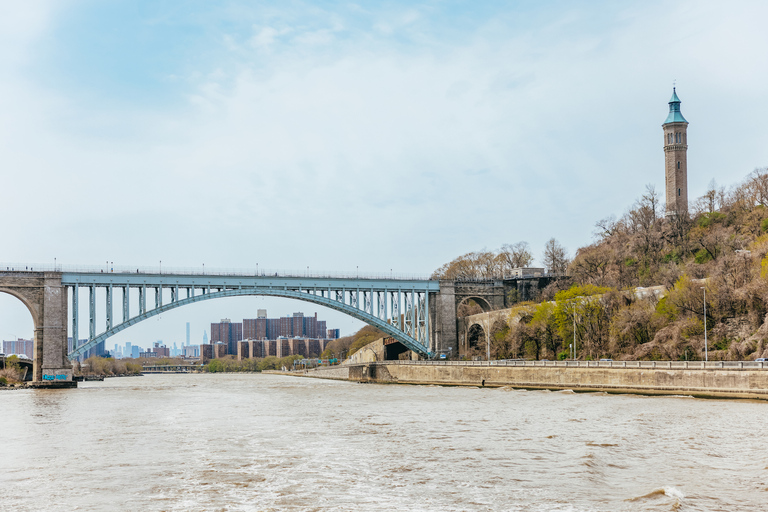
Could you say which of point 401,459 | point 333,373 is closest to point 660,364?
point 401,459

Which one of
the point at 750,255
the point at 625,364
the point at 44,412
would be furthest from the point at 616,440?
the point at 750,255

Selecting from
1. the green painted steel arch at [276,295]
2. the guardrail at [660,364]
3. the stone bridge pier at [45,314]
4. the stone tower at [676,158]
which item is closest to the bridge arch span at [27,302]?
the stone bridge pier at [45,314]

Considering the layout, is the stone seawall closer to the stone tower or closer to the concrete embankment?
the concrete embankment

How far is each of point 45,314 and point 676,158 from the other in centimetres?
6993

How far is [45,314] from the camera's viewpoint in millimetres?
63312

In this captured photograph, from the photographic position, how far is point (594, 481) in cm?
1703

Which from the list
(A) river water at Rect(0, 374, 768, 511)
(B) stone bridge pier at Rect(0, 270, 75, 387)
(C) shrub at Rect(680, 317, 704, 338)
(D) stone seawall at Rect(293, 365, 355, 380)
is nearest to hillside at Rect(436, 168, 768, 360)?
(C) shrub at Rect(680, 317, 704, 338)

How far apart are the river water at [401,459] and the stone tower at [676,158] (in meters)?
58.3

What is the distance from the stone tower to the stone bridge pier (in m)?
66.0

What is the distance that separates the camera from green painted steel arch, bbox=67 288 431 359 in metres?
64.9

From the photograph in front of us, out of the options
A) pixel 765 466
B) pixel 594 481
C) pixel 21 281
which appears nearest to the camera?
pixel 594 481

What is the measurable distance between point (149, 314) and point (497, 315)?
32.9m

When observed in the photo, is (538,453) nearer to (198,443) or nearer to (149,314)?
(198,443)

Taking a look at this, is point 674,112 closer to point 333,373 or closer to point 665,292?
point 665,292
